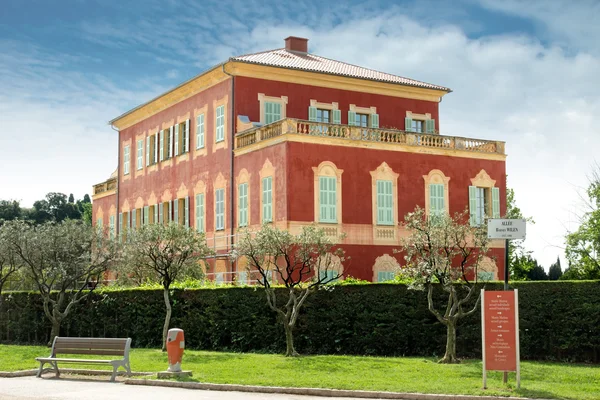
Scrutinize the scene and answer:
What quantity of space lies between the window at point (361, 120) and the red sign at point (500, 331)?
2451 cm

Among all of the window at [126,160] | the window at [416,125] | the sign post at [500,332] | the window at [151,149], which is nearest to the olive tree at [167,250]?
the sign post at [500,332]

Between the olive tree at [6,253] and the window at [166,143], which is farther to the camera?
the window at [166,143]

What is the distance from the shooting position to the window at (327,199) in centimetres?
3303

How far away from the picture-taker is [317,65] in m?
40.2

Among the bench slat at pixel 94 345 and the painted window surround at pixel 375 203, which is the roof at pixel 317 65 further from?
the bench slat at pixel 94 345

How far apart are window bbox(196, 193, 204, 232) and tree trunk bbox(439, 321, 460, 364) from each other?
1948 centimetres

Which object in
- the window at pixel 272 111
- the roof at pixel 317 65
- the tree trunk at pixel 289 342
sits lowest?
the tree trunk at pixel 289 342

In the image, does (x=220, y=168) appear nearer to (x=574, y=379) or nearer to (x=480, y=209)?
(x=480, y=209)

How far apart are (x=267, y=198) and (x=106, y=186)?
803 inches

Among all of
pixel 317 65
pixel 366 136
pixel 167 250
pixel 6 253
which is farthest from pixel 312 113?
pixel 6 253

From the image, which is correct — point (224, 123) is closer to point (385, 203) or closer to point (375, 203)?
point (375, 203)

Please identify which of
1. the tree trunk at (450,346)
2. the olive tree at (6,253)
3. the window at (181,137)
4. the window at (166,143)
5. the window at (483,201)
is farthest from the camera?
the window at (166,143)

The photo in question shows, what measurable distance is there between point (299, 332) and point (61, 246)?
1015 cm

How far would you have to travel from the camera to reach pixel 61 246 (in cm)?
2983
